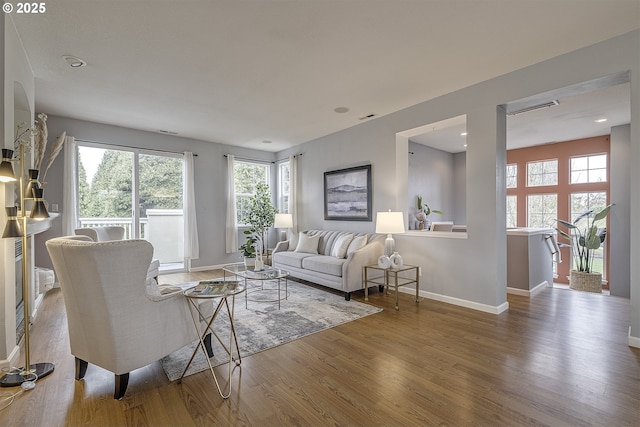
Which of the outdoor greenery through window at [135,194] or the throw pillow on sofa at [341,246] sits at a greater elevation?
the outdoor greenery through window at [135,194]

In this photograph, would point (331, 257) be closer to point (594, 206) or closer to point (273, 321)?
point (273, 321)

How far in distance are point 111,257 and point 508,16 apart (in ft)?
11.1

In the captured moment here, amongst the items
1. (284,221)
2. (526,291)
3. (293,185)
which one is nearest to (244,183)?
(293,185)

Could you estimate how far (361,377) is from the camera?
86.3 inches

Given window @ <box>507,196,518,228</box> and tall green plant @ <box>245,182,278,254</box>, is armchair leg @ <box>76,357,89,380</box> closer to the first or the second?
tall green plant @ <box>245,182,278,254</box>

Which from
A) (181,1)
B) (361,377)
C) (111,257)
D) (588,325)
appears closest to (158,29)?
(181,1)

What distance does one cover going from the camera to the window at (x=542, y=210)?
665cm

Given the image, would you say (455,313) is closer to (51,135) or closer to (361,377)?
(361,377)

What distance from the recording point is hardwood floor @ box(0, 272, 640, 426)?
5.76 feet

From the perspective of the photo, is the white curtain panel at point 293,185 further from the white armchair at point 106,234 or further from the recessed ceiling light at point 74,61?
the recessed ceiling light at point 74,61

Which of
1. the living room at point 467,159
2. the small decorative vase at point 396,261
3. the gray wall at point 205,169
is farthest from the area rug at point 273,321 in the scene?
the gray wall at point 205,169

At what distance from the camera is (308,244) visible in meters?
5.55

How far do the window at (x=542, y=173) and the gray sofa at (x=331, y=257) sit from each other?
183 inches

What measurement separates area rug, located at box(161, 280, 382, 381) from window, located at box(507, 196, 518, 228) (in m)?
5.31
